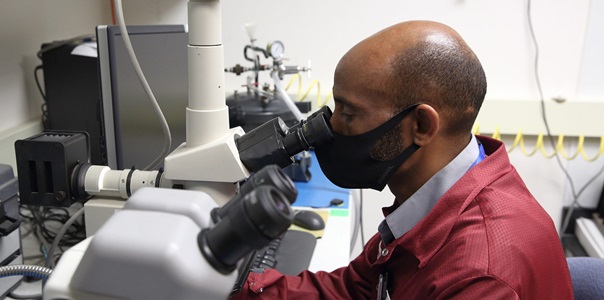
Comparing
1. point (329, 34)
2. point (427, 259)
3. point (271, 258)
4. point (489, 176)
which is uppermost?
point (329, 34)

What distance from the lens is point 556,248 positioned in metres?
0.88

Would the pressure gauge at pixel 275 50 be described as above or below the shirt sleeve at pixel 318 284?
above

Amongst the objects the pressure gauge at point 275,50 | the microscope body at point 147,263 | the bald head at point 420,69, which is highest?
the bald head at point 420,69

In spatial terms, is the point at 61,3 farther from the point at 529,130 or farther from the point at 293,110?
the point at 529,130

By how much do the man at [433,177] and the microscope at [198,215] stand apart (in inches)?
7.6

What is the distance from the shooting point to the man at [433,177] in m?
0.81

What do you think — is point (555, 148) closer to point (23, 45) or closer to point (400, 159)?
point (400, 159)

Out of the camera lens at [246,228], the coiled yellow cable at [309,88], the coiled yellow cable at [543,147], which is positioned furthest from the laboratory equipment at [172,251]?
the coiled yellow cable at [543,147]

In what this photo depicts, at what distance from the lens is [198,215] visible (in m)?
0.52

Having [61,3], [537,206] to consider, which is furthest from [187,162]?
[61,3]

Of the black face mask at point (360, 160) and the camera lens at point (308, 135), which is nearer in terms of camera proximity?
the camera lens at point (308, 135)

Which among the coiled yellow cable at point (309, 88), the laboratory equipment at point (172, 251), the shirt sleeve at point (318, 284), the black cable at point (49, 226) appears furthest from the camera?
the coiled yellow cable at point (309, 88)

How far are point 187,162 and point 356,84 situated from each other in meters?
0.33

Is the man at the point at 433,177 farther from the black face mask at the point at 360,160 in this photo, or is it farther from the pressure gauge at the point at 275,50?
the pressure gauge at the point at 275,50
